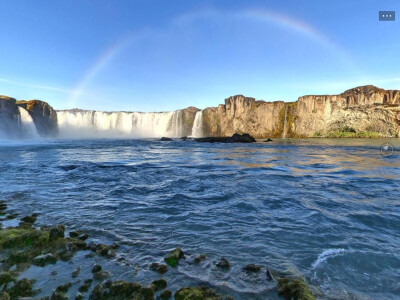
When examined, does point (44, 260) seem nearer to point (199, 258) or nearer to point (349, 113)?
point (199, 258)

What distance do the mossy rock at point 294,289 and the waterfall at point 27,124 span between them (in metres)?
104

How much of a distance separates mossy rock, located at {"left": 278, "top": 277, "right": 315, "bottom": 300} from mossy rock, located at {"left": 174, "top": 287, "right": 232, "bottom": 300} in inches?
40.2

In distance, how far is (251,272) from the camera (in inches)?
188

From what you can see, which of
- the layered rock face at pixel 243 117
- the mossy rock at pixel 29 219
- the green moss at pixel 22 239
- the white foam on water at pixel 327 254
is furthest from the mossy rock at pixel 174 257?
the layered rock face at pixel 243 117

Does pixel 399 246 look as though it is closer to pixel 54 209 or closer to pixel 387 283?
pixel 387 283

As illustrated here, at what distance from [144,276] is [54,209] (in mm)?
5770

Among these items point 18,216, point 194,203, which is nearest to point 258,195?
point 194,203

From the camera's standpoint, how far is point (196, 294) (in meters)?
3.96

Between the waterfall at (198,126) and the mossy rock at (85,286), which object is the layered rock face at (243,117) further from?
the mossy rock at (85,286)

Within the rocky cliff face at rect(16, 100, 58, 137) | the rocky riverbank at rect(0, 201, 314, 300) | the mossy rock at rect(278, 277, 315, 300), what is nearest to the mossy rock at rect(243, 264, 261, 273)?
the rocky riverbank at rect(0, 201, 314, 300)

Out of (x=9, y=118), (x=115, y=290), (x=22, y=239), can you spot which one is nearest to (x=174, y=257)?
(x=115, y=290)

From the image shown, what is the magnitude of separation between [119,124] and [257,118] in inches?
2380

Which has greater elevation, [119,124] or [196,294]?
[119,124]

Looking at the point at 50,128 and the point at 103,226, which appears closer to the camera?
the point at 103,226
